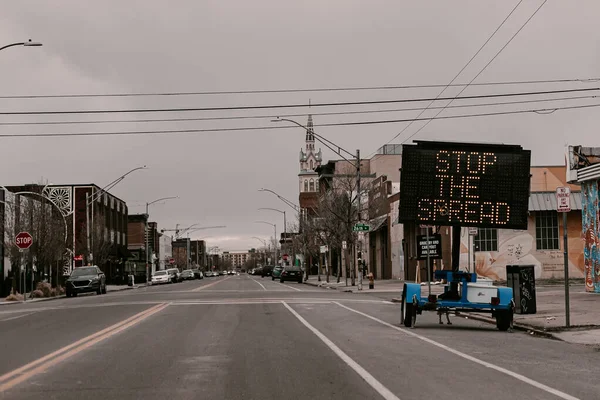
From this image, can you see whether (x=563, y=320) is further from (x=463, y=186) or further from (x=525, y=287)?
(x=463, y=186)

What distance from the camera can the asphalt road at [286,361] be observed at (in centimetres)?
897

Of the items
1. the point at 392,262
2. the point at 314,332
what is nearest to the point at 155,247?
the point at 392,262

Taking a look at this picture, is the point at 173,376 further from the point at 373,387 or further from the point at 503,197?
the point at 503,197

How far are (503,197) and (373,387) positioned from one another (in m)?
9.05

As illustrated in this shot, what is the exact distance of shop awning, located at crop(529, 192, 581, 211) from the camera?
44.9 metres

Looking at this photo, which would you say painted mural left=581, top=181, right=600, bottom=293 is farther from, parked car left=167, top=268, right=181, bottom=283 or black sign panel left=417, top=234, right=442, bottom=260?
parked car left=167, top=268, right=181, bottom=283

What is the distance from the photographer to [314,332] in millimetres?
16172

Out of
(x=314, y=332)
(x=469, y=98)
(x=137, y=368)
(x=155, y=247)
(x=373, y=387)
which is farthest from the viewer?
(x=155, y=247)

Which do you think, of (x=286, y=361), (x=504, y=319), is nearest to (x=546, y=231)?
(x=504, y=319)

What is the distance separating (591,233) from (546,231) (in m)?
17.6

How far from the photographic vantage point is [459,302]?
16.8m

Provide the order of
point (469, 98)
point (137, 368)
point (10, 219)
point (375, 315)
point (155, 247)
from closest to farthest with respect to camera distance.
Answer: point (137, 368)
point (375, 315)
point (469, 98)
point (10, 219)
point (155, 247)

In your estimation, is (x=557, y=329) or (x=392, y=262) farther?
(x=392, y=262)

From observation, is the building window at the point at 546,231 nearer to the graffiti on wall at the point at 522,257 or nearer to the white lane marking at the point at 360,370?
the graffiti on wall at the point at 522,257
